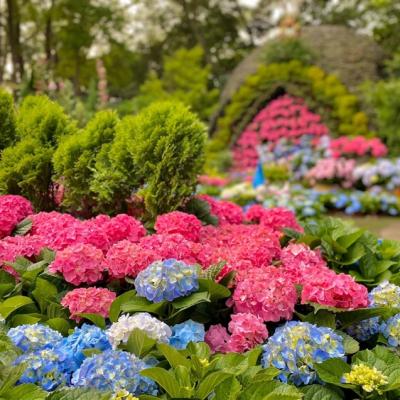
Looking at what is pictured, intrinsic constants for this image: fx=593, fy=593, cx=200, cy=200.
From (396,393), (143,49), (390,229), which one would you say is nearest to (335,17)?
(143,49)

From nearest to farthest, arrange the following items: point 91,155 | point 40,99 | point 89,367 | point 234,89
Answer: point 89,367 < point 91,155 < point 40,99 < point 234,89

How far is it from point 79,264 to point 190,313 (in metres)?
0.52

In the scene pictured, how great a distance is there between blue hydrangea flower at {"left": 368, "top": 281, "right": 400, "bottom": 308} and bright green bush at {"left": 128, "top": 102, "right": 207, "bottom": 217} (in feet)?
4.36

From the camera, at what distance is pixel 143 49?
110 ft

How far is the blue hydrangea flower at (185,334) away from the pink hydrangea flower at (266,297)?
0.23m

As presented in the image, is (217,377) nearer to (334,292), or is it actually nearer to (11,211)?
(334,292)

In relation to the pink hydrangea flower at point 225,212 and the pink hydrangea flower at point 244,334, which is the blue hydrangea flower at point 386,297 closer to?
the pink hydrangea flower at point 244,334

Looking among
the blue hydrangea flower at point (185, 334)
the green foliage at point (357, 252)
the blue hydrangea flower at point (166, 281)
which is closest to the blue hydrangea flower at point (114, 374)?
the blue hydrangea flower at point (185, 334)

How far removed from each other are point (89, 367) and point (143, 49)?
33.1 meters

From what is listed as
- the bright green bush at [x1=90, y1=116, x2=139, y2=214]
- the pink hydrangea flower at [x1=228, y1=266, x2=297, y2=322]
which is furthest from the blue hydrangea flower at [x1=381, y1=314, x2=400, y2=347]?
the bright green bush at [x1=90, y1=116, x2=139, y2=214]

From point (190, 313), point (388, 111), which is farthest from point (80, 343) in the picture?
point (388, 111)

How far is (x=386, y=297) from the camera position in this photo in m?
2.45

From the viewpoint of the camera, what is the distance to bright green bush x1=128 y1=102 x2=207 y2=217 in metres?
3.38

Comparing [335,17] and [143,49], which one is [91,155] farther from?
[143,49]
